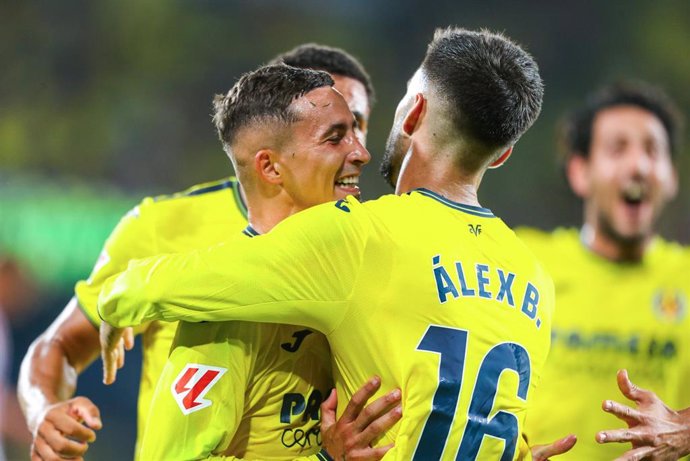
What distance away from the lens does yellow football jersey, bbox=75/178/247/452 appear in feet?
9.54

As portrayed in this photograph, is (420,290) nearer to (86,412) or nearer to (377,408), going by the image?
(377,408)

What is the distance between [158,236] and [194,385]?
1.00 metres

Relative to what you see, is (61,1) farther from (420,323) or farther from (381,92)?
(420,323)

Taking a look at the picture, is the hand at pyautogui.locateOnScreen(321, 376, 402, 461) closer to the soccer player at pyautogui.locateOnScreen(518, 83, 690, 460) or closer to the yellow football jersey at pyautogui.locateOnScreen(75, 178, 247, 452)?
the yellow football jersey at pyautogui.locateOnScreen(75, 178, 247, 452)

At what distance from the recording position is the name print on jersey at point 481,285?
6.89ft

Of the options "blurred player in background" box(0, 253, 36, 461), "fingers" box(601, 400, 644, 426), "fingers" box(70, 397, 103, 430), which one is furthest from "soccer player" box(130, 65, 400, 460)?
"blurred player in background" box(0, 253, 36, 461)

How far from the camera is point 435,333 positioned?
2084 millimetres

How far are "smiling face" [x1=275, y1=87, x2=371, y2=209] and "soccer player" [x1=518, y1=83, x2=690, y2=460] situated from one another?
2209mm

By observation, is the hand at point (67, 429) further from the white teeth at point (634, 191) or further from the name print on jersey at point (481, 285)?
the white teeth at point (634, 191)

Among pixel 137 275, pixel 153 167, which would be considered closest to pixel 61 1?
pixel 153 167

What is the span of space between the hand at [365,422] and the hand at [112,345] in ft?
1.93

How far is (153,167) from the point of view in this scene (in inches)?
→ 358

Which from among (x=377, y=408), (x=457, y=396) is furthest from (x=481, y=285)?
(x=377, y=408)

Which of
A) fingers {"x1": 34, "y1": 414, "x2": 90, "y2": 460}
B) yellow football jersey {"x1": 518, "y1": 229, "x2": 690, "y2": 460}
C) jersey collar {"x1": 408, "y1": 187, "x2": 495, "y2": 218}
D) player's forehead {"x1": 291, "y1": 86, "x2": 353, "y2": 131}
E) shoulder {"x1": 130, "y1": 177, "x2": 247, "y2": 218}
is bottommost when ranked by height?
yellow football jersey {"x1": 518, "y1": 229, "x2": 690, "y2": 460}
